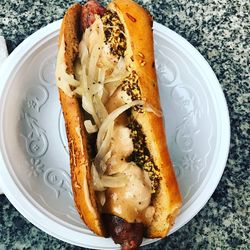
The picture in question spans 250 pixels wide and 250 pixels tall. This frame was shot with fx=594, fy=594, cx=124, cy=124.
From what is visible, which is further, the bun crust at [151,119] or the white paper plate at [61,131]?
the white paper plate at [61,131]

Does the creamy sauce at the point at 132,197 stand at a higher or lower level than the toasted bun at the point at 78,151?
lower

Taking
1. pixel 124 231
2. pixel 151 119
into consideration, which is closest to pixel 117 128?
pixel 151 119

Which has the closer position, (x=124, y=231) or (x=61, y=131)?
(x=124, y=231)

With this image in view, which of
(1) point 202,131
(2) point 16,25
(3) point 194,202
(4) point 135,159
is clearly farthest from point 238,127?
(2) point 16,25

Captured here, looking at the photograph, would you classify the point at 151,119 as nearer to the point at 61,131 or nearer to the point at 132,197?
the point at 132,197

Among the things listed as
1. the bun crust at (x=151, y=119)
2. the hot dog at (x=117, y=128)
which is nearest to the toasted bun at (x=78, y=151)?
the hot dog at (x=117, y=128)

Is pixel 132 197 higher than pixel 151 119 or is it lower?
lower

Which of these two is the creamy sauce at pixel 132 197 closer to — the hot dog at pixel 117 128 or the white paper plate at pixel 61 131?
the hot dog at pixel 117 128

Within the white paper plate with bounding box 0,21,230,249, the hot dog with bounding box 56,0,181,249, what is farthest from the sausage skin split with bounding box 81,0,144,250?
the white paper plate with bounding box 0,21,230,249
